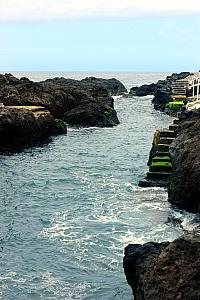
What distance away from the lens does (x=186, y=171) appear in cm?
2467

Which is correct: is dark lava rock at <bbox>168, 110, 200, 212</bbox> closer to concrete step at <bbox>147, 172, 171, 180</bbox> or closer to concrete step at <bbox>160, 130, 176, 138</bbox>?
concrete step at <bbox>147, 172, 171, 180</bbox>

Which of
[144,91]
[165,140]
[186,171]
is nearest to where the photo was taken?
[186,171]

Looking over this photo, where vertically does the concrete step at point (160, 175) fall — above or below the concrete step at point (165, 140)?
below

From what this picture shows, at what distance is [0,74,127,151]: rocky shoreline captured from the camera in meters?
47.5

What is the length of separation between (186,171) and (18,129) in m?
26.0

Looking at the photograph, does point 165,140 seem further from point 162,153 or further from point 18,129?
point 18,129

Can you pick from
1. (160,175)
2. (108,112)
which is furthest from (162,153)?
(108,112)

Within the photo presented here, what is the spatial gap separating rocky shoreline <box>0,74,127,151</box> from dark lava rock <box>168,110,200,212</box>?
23.2 meters

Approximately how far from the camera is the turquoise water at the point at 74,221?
16984 millimetres

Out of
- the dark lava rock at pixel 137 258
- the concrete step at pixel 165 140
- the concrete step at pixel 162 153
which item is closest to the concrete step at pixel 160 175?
the concrete step at pixel 162 153

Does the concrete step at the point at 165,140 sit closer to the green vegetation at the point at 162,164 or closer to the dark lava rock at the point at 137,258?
the green vegetation at the point at 162,164

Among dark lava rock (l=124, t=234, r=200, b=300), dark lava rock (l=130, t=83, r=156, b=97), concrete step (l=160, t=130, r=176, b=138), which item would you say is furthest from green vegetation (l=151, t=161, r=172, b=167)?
dark lava rock (l=130, t=83, r=156, b=97)

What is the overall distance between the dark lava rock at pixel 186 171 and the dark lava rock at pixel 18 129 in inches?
900

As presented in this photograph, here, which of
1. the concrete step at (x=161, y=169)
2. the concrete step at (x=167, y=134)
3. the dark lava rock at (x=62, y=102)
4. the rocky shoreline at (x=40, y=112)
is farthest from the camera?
the dark lava rock at (x=62, y=102)
